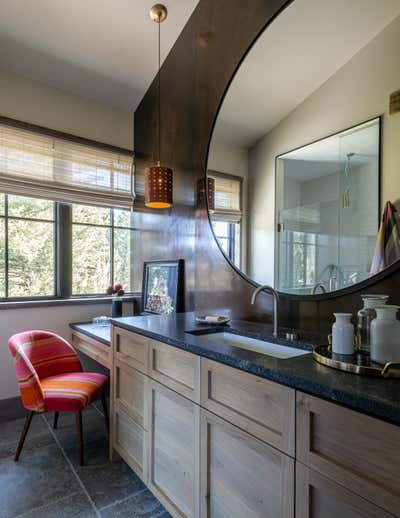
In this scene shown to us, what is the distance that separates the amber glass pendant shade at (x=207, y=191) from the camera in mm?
2212

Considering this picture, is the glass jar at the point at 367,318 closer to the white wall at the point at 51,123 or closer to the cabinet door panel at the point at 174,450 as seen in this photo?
the cabinet door panel at the point at 174,450

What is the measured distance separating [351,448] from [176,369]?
0.80 meters

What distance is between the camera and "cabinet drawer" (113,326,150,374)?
168cm

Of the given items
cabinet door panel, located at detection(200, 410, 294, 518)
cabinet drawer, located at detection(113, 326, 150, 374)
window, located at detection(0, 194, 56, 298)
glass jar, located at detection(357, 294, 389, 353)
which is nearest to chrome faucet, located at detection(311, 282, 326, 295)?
glass jar, located at detection(357, 294, 389, 353)

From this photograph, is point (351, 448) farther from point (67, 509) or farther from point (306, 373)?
point (67, 509)

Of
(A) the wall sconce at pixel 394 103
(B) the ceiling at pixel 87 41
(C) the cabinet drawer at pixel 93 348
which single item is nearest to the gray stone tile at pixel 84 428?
(C) the cabinet drawer at pixel 93 348

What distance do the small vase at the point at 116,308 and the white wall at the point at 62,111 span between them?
1520mm

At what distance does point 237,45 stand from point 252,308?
5.21ft

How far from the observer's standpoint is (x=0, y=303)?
2.59 m

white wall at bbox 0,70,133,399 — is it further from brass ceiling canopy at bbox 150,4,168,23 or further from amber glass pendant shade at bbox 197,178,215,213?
amber glass pendant shade at bbox 197,178,215,213

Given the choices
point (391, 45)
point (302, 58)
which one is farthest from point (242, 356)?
point (302, 58)

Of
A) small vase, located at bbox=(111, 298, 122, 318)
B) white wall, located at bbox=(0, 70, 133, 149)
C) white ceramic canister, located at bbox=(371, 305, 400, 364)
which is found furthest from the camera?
small vase, located at bbox=(111, 298, 122, 318)

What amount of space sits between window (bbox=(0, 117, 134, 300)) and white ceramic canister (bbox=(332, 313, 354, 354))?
248cm

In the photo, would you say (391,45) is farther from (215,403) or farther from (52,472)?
(52,472)
